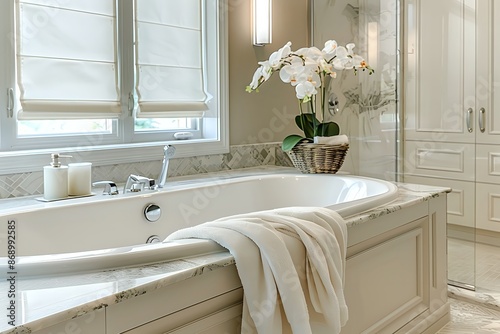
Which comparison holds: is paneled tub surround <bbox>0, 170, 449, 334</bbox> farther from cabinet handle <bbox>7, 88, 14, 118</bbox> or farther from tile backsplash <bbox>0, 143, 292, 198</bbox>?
cabinet handle <bbox>7, 88, 14, 118</bbox>

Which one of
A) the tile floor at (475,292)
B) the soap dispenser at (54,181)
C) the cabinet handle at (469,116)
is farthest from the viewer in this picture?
the cabinet handle at (469,116)

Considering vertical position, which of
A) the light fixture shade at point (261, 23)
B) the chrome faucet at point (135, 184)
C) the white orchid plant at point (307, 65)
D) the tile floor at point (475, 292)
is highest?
the light fixture shade at point (261, 23)

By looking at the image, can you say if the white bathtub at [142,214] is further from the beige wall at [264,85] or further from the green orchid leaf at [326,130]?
the beige wall at [264,85]

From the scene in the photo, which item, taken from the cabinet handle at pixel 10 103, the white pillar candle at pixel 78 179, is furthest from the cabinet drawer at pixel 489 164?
the cabinet handle at pixel 10 103

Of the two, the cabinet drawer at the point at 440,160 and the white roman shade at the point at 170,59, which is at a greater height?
the white roman shade at the point at 170,59

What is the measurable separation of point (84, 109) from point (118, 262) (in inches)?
52.7

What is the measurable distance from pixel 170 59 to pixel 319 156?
94 cm

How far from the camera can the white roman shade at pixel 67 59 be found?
86.0 inches

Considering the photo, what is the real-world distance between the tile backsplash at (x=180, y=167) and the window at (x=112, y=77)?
0.16 feet

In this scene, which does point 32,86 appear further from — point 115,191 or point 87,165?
point 115,191

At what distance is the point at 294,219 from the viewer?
1512 mm

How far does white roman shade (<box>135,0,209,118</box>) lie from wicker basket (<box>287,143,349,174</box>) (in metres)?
0.61

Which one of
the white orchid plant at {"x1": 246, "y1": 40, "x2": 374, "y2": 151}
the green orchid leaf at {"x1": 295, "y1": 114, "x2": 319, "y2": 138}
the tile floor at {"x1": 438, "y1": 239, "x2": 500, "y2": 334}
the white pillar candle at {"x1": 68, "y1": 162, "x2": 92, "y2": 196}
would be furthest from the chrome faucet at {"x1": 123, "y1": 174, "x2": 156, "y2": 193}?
the tile floor at {"x1": 438, "y1": 239, "x2": 500, "y2": 334}

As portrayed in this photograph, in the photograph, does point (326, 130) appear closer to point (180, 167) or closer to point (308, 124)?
point (308, 124)
